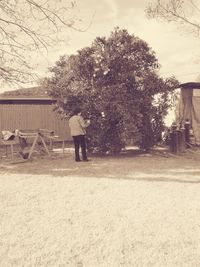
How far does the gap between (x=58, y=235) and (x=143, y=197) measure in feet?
8.42

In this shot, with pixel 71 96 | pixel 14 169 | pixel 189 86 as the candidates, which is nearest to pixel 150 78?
pixel 71 96

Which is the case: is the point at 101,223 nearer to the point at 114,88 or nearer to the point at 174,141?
the point at 114,88

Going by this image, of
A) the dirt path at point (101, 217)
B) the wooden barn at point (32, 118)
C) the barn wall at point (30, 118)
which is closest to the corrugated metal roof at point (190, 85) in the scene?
the wooden barn at point (32, 118)

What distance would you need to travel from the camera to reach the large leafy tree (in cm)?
1417

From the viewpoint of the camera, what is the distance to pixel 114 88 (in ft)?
46.5

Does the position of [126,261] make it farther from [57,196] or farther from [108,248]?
[57,196]

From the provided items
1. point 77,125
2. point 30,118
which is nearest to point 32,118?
point 30,118

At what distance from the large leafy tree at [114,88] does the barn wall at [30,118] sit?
699 cm

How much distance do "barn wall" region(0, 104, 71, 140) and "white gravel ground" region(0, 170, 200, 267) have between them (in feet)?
41.0

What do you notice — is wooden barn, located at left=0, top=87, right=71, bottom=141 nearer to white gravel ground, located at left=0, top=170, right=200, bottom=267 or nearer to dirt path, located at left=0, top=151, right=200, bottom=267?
dirt path, located at left=0, top=151, right=200, bottom=267

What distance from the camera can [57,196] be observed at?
7902 mm

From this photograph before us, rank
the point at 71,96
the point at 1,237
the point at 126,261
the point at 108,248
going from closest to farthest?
1. the point at 126,261
2. the point at 108,248
3. the point at 1,237
4. the point at 71,96

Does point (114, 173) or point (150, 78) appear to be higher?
point (150, 78)

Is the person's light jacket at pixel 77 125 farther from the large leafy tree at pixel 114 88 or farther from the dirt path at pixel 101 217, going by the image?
the dirt path at pixel 101 217
